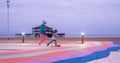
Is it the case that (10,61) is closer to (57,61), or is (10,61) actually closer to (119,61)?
(57,61)

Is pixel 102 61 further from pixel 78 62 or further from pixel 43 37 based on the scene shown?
pixel 43 37

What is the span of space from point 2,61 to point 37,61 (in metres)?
1.44

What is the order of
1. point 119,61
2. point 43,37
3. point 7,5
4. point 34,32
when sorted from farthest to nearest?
point 34,32 < point 7,5 < point 43,37 < point 119,61

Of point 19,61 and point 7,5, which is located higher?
point 7,5

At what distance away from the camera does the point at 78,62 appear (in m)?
13.1

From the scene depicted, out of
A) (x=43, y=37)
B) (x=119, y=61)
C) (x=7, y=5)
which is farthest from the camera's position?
(x=7, y=5)

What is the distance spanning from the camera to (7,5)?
151ft

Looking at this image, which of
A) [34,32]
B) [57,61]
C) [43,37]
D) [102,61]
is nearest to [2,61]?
A: [57,61]

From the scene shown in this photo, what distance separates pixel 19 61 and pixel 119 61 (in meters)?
4.09

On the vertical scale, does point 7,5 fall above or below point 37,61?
above

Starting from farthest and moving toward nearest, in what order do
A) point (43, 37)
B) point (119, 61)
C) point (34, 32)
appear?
1. point (34, 32)
2. point (43, 37)
3. point (119, 61)

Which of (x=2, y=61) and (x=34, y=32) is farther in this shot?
(x=34, y=32)

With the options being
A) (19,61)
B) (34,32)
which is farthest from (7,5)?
(19,61)

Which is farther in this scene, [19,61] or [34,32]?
[34,32]
